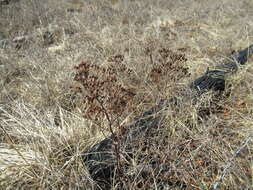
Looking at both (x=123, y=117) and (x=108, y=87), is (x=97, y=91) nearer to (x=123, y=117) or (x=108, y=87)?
(x=108, y=87)

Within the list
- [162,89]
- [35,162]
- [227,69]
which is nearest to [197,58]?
[227,69]

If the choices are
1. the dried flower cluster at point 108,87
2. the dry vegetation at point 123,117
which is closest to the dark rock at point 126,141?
Answer: the dry vegetation at point 123,117

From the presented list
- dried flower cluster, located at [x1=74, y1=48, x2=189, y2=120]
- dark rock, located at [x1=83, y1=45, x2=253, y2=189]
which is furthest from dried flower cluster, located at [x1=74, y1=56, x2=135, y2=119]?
dark rock, located at [x1=83, y1=45, x2=253, y2=189]

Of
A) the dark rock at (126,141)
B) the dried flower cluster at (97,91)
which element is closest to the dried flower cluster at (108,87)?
the dried flower cluster at (97,91)

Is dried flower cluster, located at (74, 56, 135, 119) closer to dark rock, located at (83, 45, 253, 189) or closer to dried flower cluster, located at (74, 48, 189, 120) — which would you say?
dried flower cluster, located at (74, 48, 189, 120)

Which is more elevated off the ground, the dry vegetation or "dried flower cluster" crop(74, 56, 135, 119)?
"dried flower cluster" crop(74, 56, 135, 119)

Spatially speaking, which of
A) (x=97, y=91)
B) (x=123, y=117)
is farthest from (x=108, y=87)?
(x=123, y=117)

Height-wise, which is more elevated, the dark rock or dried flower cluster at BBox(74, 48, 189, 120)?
dried flower cluster at BBox(74, 48, 189, 120)

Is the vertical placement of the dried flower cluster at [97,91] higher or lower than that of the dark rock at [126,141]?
higher

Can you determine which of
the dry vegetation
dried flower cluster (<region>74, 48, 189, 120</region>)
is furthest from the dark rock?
dried flower cluster (<region>74, 48, 189, 120</region>)

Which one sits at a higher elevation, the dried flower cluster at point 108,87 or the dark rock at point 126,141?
the dried flower cluster at point 108,87

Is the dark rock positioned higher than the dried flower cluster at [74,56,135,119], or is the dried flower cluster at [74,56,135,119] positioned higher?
the dried flower cluster at [74,56,135,119]

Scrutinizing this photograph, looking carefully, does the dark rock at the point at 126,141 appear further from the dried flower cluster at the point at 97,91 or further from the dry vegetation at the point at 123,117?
the dried flower cluster at the point at 97,91

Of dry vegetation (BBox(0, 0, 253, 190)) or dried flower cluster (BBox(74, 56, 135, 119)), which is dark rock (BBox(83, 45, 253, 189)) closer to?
dry vegetation (BBox(0, 0, 253, 190))
